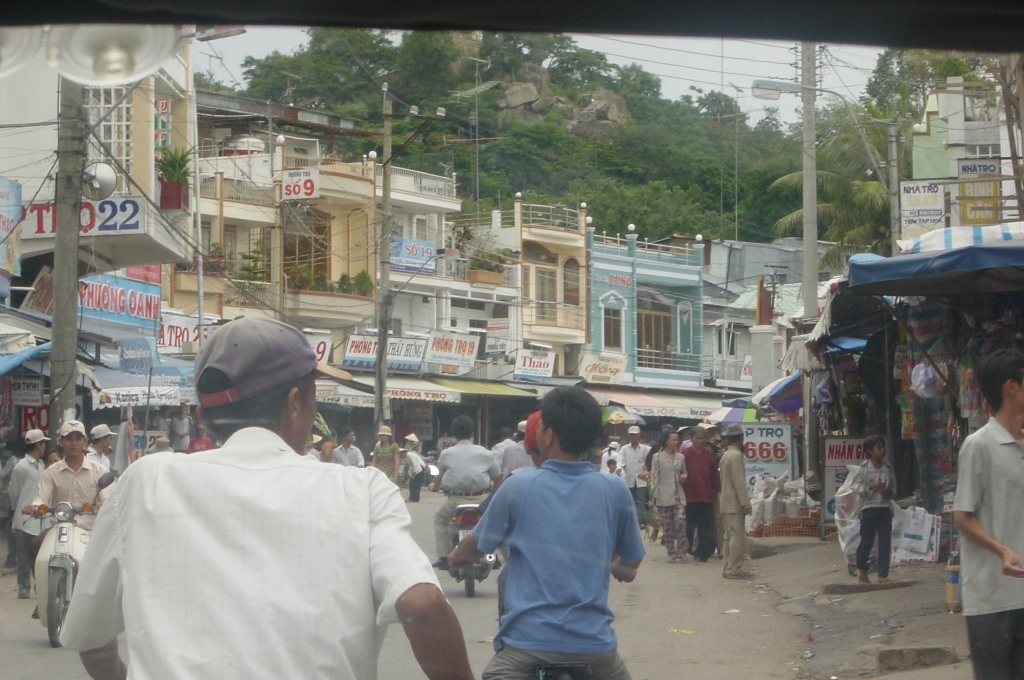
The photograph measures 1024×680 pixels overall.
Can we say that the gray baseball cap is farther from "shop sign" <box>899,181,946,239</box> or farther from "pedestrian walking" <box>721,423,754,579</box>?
"shop sign" <box>899,181,946,239</box>

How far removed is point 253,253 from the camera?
19.6 m

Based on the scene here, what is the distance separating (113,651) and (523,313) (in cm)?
3122

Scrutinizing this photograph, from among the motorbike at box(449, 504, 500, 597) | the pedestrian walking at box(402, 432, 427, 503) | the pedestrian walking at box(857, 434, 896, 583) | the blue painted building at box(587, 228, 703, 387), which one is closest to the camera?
the motorbike at box(449, 504, 500, 597)

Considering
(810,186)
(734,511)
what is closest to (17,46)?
(810,186)

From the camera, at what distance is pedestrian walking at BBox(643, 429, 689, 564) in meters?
13.3

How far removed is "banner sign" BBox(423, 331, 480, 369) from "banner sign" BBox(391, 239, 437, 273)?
2151 millimetres

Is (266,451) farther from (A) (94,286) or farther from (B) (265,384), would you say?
(A) (94,286)

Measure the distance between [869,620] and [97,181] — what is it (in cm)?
877

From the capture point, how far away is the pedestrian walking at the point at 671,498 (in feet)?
43.7

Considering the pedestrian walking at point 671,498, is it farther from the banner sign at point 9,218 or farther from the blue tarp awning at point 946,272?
the banner sign at point 9,218

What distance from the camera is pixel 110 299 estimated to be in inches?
736

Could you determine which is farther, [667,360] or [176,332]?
[667,360]

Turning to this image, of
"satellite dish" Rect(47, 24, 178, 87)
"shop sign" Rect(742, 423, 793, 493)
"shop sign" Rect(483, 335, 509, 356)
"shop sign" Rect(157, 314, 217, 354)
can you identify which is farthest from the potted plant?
"satellite dish" Rect(47, 24, 178, 87)

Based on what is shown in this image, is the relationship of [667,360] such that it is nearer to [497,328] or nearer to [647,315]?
[647,315]
